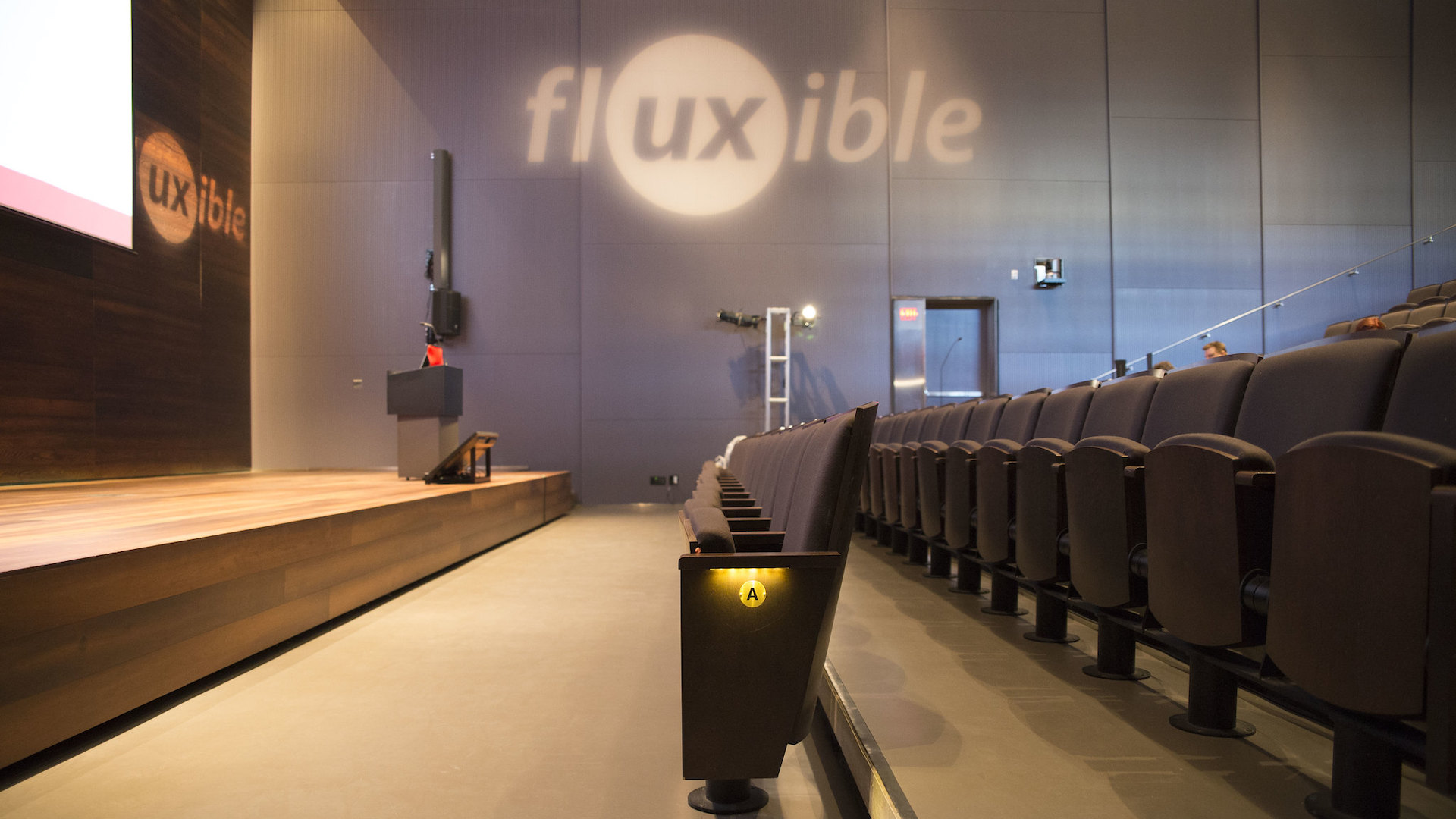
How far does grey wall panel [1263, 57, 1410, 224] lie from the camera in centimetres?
582

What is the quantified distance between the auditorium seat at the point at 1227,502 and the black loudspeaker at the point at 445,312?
518cm

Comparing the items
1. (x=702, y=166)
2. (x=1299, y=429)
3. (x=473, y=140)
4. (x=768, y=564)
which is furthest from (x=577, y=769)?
(x=473, y=140)

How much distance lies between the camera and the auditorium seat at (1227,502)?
3.18 ft

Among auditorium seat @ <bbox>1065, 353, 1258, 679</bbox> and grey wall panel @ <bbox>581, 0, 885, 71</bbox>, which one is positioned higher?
grey wall panel @ <bbox>581, 0, 885, 71</bbox>

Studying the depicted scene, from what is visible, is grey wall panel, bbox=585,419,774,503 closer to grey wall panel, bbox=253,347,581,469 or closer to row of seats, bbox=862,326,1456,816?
grey wall panel, bbox=253,347,581,469

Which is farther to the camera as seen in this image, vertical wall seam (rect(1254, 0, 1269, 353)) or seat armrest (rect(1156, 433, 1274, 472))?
vertical wall seam (rect(1254, 0, 1269, 353))

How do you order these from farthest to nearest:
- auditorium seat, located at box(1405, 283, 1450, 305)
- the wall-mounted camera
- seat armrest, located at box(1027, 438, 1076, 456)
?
the wall-mounted camera < auditorium seat, located at box(1405, 283, 1450, 305) < seat armrest, located at box(1027, 438, 1076, 456)

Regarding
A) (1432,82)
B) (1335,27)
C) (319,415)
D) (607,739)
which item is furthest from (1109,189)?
(319,415)

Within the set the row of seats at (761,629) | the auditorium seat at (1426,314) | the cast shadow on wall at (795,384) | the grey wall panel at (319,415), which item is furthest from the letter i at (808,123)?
the row of seats at (761,629)

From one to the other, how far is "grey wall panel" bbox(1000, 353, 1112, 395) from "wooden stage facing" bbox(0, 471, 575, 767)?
4329 mm

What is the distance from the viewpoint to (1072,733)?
114 centimetres

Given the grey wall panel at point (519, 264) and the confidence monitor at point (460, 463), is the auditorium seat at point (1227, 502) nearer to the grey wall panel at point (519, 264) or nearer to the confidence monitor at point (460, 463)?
the confidence monitor at point (460, 463)

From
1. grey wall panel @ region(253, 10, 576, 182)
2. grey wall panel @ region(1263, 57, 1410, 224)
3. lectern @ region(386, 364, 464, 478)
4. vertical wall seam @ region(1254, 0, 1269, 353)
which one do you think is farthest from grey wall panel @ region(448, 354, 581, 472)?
grey wall panel @ region(1263, 57, 1410, 224)

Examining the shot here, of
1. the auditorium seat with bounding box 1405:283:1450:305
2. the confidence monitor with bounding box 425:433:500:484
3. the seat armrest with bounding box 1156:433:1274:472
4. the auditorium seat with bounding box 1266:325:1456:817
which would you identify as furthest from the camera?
the auditorium seat with bounding box 1405:283:1450:305
